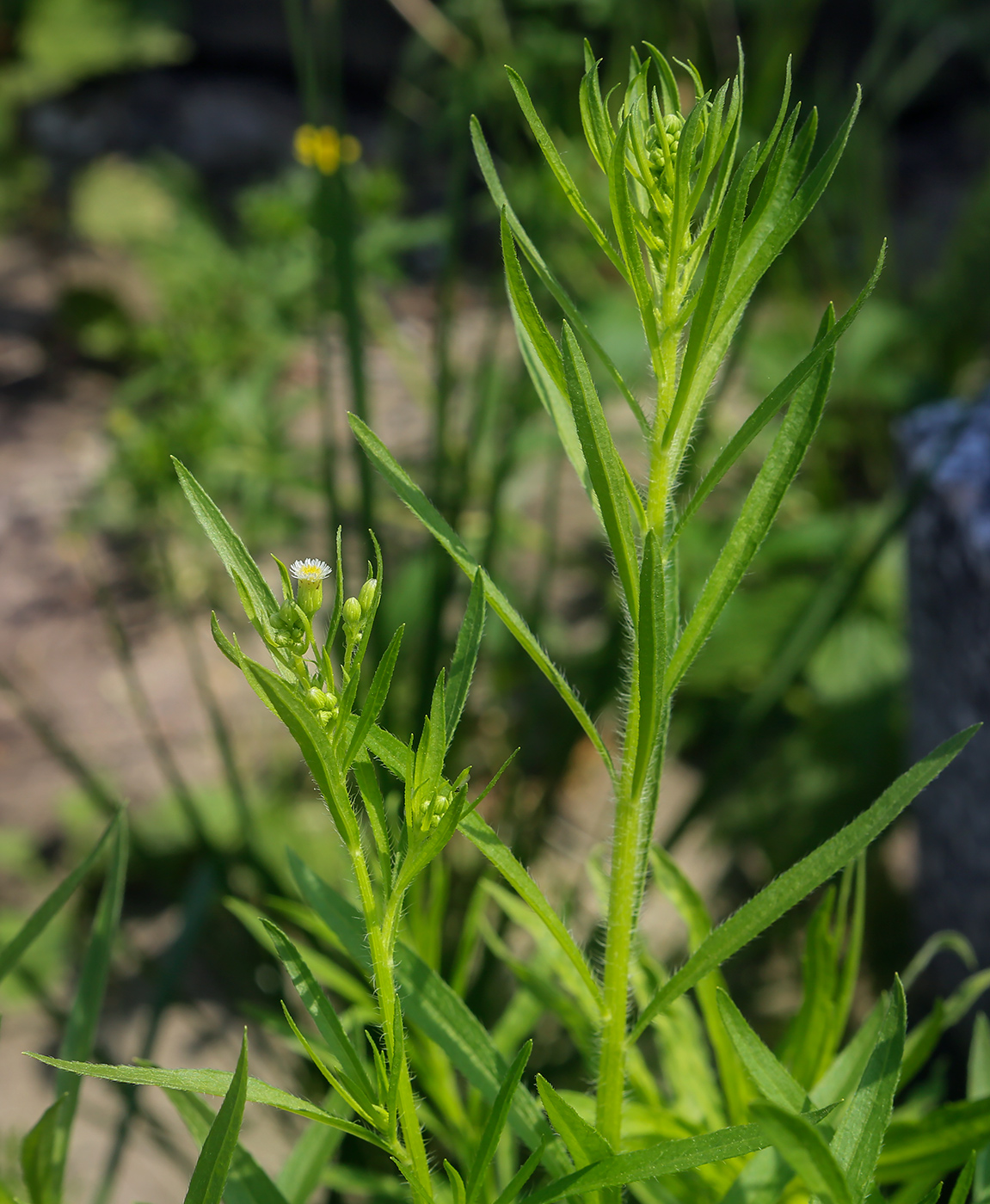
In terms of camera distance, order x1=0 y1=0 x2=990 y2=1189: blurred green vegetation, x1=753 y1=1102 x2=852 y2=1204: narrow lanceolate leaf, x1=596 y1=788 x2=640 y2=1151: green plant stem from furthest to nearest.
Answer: x1=0 y1=0 x2=990 y2=1189: blurred green vegetation < x1=596 y1=788 x2=640 y2=1151: green plant stem < x1=753 y1=1102 x2=852 y2=1204: narrow lanceolate leaf

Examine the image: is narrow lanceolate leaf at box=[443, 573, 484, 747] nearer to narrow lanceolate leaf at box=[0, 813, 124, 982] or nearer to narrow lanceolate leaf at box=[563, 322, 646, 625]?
narrow lanceolate leaf at box=[563, 322, 646, 625]

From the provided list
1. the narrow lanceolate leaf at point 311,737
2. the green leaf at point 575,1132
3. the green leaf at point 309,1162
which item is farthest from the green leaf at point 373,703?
the green leaf at point 309,1162

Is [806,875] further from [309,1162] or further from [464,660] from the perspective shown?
[309,1162]

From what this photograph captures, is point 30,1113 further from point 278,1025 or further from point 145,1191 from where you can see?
point 278,1025

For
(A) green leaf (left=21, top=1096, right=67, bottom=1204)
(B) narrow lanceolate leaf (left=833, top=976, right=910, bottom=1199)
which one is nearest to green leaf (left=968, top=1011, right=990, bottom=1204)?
(B) narrow lanceolate leaf (left=833, top=976, right=910, bottom=1199)

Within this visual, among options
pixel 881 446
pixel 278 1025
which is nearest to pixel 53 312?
pixel 881 446

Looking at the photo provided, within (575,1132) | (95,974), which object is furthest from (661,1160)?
(95,974)

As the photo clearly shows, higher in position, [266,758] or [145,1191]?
[266,758]
